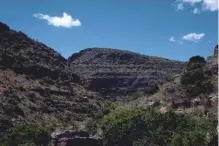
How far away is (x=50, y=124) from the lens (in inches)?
3233

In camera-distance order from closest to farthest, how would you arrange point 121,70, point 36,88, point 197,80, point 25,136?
point 25,136
point 197,80
point 36,88
point 121,70

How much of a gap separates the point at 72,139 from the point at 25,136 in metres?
9.37

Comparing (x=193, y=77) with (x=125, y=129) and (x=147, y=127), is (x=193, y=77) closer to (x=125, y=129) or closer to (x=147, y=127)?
(x=147, y=127)

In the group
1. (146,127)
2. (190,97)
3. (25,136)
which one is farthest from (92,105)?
(146,127)

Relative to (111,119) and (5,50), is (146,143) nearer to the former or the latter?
(111,119)

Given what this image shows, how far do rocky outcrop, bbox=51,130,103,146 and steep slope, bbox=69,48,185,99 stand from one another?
252 ft

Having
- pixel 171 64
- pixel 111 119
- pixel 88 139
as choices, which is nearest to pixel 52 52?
pixel 171 64

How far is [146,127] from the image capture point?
65438 millimetres

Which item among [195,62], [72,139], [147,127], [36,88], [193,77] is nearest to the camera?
[72,139]

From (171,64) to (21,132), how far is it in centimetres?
10149

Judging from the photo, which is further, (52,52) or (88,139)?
(52,52)

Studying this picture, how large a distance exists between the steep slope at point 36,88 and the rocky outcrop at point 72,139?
15.0 m

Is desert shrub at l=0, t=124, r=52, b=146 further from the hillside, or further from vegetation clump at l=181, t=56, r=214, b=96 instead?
vegetation clump at l=181, t=56, r=214, b=96

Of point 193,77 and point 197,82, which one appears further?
point 193,77
